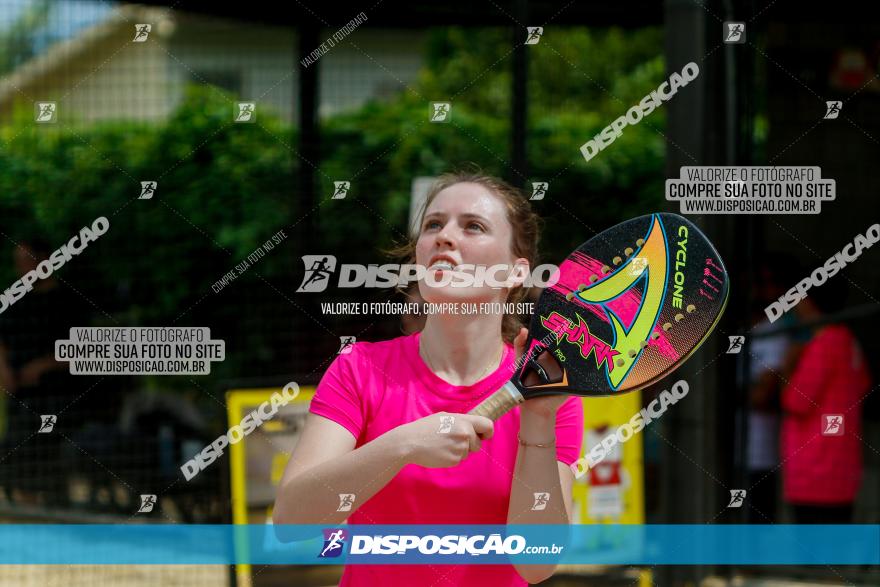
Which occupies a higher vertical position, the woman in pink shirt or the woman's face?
the woman's face

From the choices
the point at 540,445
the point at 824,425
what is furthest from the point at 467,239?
the point at 824,425

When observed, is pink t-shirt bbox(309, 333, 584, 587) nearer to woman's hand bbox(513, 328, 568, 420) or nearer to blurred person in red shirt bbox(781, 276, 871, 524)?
woman's hand bbox(513, 328, 568, 420)

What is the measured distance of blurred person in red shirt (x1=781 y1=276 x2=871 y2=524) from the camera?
5.56m

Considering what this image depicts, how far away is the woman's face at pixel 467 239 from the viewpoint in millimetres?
2730

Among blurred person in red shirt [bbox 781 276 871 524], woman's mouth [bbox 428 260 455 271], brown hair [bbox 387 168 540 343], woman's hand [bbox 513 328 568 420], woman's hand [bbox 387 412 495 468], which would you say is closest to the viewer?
woman's hand [bbox 387 412 495 468]

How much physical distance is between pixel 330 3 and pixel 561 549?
356 cm

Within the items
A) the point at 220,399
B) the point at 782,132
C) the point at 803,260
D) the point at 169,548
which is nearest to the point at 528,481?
the point at 220,399

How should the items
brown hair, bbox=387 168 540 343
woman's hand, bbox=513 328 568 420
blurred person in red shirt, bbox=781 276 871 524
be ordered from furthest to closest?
blurred person in red shirt, bbox=781 276 871 524 < brown hair, bbox=387 168 540 343 < woman's hand, bbox=513 328 568 420

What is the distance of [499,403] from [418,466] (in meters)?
A: 0.24

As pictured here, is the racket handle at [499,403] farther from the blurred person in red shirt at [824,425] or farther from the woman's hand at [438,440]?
the blurred person in red shirt at [824,425]

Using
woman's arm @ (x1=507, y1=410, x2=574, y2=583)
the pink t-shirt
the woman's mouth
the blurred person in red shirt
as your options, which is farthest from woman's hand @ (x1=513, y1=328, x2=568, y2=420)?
the blurred person in red shirt

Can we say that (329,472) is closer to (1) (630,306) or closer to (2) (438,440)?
(2) (438,440)

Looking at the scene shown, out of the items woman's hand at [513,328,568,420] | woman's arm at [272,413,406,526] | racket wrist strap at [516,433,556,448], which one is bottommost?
woman's arm at [272,413,406,526]

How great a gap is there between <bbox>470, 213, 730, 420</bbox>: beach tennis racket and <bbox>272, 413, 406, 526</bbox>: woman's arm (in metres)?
0.40
